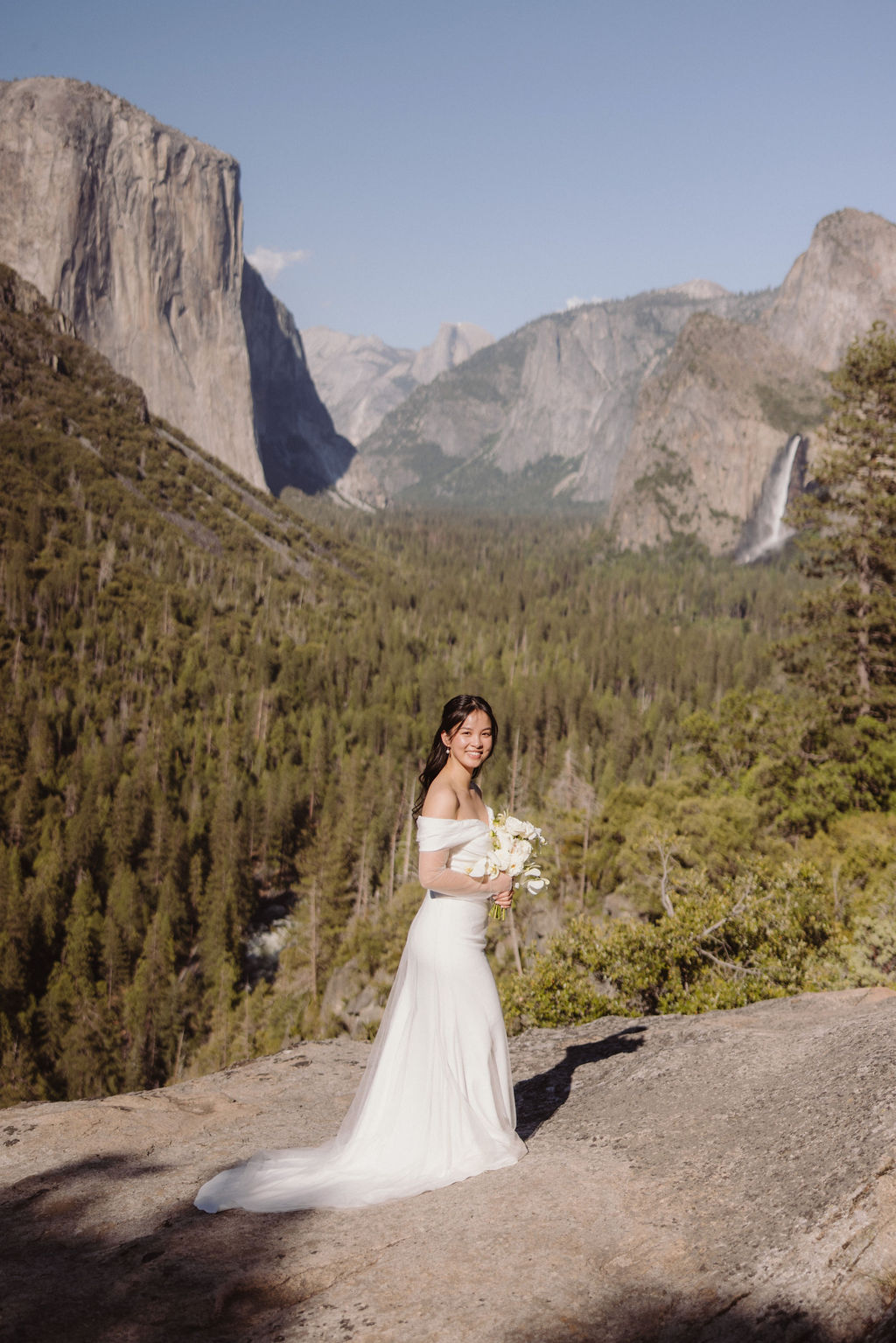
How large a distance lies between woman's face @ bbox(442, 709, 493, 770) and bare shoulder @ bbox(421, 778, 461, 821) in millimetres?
256

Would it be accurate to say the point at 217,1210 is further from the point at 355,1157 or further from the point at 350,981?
the point at 350,981

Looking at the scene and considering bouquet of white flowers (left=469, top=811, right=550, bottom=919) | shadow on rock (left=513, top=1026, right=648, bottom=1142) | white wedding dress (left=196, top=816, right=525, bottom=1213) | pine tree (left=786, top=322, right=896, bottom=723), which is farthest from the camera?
pine tree (left=786, top=322, right=896, bottom=723)

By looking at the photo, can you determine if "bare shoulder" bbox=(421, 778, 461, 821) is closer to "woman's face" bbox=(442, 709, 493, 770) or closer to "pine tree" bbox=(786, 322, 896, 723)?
"woman's face" bbox=(442, 709, 493, 770)

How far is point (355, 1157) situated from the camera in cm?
708

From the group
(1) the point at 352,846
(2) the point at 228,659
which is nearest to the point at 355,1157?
(1) the point at 352,846

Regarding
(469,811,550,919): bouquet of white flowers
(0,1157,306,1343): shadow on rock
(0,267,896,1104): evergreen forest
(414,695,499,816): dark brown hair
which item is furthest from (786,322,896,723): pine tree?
(0,1157,306,1343): shadow on rock

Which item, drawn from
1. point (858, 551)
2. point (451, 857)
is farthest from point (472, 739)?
point (858, 551)

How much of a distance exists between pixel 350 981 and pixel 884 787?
3610 cm

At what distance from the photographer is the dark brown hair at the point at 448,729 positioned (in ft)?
23.1

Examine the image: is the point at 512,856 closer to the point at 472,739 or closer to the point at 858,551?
the point at 472,739

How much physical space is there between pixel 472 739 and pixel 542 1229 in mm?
3466

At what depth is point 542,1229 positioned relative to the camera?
19.0ft

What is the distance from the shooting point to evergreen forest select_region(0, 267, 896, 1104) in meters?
24.0

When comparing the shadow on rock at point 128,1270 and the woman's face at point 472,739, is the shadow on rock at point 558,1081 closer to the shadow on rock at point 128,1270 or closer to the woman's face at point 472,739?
the shadow on rock at point 128,1270
